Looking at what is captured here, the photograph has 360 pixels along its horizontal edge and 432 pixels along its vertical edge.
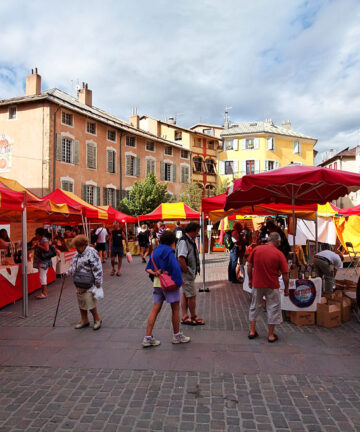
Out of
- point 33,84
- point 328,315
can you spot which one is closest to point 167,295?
point 328,315

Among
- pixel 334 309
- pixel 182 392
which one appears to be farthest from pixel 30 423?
pixel 334 309

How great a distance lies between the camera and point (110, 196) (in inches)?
1118

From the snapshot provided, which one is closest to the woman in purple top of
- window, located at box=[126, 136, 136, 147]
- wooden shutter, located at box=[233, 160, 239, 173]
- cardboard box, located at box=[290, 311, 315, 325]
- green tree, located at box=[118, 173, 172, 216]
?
cardboard box, located at box=[290, 311, 315, 325]

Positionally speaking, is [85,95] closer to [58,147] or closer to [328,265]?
[58,147]

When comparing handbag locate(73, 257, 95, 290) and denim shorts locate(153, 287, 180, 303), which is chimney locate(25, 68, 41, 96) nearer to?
handbag locate(73, 257, 95, 290)

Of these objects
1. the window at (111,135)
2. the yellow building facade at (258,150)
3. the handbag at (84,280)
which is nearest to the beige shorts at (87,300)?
the handbag at (84,280)

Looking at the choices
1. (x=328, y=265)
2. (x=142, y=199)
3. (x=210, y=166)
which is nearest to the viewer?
(x=328, y=265)

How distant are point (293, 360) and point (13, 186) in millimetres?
5781

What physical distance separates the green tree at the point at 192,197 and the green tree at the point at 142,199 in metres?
5.31

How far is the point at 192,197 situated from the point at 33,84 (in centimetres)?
1694

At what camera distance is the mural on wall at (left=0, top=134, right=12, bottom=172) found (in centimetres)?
2327

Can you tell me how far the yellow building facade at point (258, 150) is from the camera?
133 feet

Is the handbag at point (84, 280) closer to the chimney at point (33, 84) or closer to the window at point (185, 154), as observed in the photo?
the chimney at point (33, 84)

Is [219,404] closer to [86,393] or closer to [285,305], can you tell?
[86,393]
